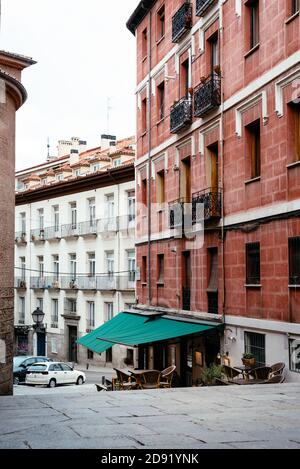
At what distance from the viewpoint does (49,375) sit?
34031 millimetres

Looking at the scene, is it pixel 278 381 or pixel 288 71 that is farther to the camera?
pixel 288 71

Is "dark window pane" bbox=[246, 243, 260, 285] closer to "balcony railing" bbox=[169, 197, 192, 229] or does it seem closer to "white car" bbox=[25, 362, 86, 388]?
"balcony railing" bbox=[169, 197, 192, 229]

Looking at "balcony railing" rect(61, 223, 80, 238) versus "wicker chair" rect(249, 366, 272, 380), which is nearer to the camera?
"wicker chair" rect(249, 366, 272, 380)

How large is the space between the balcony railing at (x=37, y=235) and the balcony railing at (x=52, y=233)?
611 millimetres

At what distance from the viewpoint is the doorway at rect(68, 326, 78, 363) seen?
46.1 m

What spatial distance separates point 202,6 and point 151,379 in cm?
1238

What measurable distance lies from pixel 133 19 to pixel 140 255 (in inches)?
399

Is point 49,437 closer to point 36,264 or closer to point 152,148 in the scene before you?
point 152,148

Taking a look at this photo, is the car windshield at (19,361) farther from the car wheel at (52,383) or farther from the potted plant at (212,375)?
the potted plant at (212,375)

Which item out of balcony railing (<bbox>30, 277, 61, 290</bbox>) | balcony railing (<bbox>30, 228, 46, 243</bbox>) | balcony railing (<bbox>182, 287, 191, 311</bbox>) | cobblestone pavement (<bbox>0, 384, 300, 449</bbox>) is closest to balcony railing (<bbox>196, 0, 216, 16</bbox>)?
balcony railing (<bbox>182, 287, 191, 311</bbox>)

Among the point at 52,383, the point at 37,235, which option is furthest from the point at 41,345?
the point at 52,383

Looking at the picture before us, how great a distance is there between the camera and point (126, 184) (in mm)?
41562

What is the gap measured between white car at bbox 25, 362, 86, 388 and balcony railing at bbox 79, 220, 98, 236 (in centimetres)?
1145
